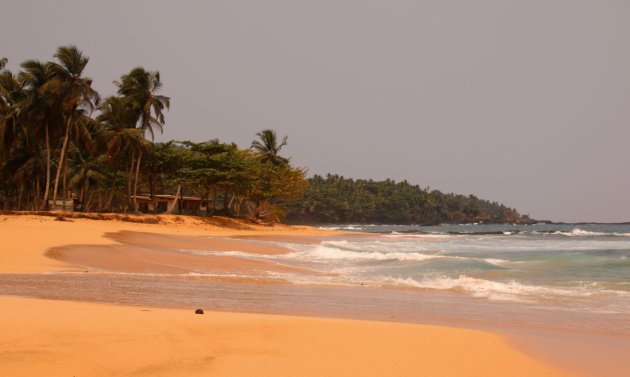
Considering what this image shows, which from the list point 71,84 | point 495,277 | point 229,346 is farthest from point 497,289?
point 71,84

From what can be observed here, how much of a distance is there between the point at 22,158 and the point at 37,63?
873 cm

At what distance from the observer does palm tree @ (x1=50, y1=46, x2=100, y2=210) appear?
33.6 m

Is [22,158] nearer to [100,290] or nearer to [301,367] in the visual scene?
[100,290]

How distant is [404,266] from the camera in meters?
18.0

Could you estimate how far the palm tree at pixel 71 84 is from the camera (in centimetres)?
3356

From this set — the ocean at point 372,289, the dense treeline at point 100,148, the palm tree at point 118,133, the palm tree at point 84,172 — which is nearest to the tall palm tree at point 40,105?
the dense treeline at point 100,148

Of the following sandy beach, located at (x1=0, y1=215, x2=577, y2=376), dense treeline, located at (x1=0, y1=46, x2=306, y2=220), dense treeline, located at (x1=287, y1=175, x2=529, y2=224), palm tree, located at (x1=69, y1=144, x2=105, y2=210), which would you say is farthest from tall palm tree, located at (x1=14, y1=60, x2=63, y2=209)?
dense treeline, located at (x1=287, y1=175, x2=529, y2=224)

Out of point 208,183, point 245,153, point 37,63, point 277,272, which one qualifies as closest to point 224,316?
point 277,272

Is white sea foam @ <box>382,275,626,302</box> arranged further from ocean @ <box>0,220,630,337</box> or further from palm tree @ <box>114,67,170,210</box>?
palm tree @ <box>114,67,170,210</box>

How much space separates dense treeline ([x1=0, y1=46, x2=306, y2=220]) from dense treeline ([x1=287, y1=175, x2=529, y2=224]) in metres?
58.5

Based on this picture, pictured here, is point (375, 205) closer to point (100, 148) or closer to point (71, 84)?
point (100, 148)

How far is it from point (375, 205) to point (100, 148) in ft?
289

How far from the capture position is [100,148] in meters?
40.7

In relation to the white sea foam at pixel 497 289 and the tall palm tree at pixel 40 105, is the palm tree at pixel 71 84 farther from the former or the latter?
the white sea foam at pixel 497 289
